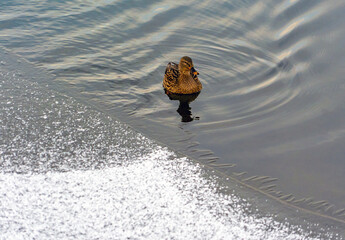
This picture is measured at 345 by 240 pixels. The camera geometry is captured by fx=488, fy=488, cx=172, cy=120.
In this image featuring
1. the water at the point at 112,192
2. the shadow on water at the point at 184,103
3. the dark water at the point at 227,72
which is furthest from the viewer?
the shadow on water at the point at 184,103

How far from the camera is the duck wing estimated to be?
5973 millimetres

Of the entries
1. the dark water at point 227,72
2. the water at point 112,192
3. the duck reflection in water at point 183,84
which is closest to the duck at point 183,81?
the duck reflection in water at point 183,84

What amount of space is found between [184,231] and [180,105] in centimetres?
237

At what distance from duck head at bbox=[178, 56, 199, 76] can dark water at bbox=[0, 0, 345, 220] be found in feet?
0.87

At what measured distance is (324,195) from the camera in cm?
414

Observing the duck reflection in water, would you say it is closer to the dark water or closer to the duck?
the duck

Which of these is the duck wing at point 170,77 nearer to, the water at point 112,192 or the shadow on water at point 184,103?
the shadow on water at point 184,103

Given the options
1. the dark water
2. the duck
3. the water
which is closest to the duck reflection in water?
the duck

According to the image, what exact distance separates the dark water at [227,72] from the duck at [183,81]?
12 centimetres

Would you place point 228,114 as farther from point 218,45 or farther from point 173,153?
point 218,45

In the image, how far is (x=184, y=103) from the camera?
587 cm

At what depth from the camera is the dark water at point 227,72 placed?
15.0 ft

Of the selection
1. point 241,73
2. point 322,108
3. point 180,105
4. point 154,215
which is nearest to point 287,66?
point 241,73

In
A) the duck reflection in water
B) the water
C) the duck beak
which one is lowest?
the water
